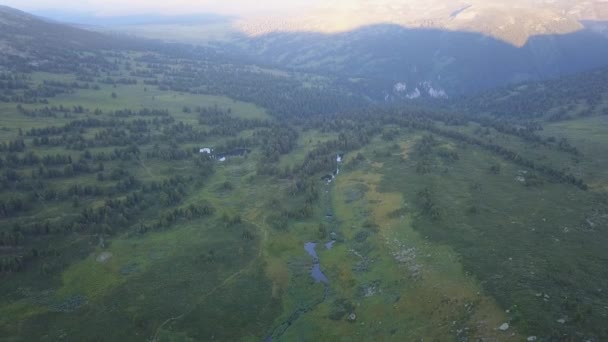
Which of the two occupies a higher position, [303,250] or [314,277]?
[303,250]

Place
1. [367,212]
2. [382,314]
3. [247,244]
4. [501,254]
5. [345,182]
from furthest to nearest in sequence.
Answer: [345,182] → [367,212] → [247,244] → [501,254] → [382,314]

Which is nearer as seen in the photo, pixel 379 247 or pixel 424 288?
pixel 424 288

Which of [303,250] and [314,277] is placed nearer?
[314,277]

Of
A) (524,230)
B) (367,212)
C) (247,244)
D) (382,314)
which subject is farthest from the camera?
(367,212)

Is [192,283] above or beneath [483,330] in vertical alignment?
beneath

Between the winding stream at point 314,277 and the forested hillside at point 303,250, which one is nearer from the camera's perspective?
the forested hillside at point 303,250

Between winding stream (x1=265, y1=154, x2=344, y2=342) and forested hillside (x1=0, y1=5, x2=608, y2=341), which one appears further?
winding stream (x1=265, y1=154, x2=344, y2=342)

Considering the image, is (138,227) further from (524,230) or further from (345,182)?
(524,230)

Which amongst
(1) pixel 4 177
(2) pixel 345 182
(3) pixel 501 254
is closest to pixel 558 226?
(3) pixel 501 254

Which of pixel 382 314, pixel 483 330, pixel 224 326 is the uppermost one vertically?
pixel 483 330
